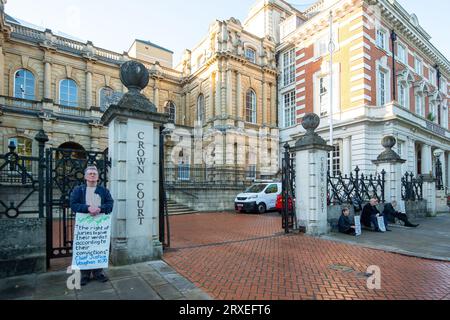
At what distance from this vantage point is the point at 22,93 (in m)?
23.0

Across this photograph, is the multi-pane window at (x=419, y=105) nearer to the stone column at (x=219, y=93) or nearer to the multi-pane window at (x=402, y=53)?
the multi-pane window at (x=402, y=53)

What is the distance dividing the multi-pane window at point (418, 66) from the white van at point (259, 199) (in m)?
21.7

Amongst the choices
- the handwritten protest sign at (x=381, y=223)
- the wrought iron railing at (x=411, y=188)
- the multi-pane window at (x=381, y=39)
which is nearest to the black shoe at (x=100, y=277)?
the handwritten protest sign at (x=381, y=223)

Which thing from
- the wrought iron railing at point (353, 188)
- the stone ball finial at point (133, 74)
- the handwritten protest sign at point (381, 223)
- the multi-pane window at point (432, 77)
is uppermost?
the multi-pane window at point (432, 77)

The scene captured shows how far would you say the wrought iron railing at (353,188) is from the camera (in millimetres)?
9992

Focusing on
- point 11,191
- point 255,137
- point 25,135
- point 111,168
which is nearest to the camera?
point 111,168

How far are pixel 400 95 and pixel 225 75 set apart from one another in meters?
16.3

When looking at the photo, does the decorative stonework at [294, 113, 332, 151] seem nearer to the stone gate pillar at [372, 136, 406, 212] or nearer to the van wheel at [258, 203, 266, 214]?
the stone gate pillar at [372, 136, 406, 212]

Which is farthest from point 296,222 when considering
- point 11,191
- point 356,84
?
point 356,84

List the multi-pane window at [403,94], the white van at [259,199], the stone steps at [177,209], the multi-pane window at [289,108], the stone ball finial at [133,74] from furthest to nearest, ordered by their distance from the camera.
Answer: the multi-pane window at [289,108] < the multi-pane window at [403,94] < the white van at [259,199] < the stone steps at [177,209] < the stone ball finial at [133,74]

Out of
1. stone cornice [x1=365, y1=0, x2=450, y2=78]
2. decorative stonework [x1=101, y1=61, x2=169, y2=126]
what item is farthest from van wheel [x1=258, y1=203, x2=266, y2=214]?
stone cornice [x1=365, y1=0, x2=450, y2=78]

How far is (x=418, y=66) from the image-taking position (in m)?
27.5

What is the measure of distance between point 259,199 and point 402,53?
69.4 ft

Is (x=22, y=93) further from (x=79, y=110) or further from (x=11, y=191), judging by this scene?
(x=11, y=191)
